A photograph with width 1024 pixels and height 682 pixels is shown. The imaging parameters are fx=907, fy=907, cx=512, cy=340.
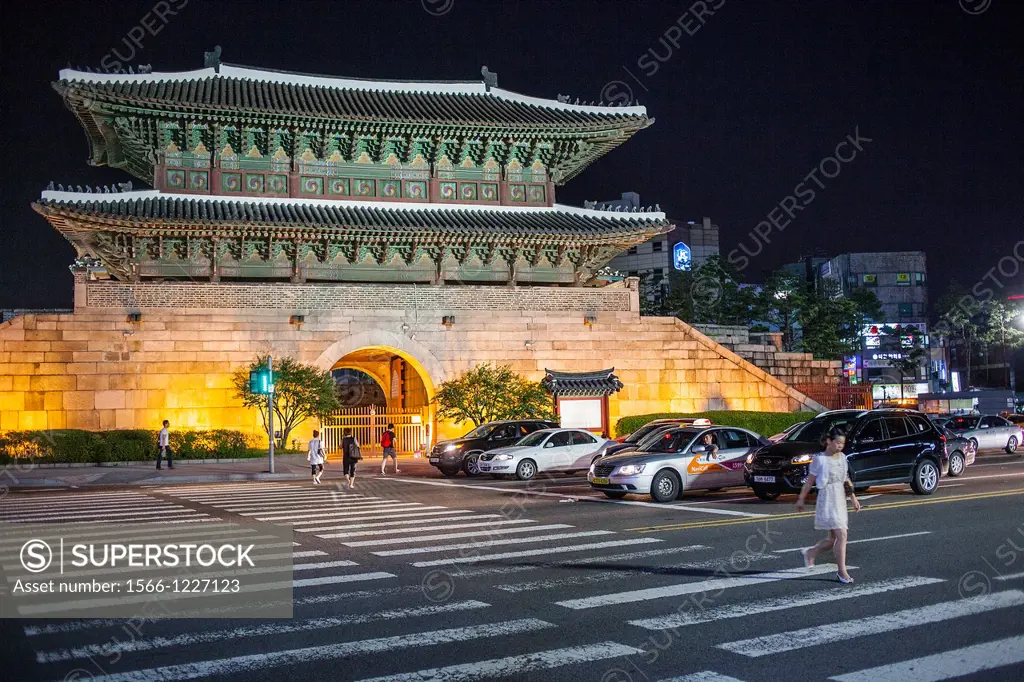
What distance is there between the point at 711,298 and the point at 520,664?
51.2 metres

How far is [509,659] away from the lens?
6809 mm

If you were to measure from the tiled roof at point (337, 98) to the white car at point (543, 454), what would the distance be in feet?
49.3

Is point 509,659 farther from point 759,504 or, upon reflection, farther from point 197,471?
point 197,471

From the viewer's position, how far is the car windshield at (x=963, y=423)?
30422 mm

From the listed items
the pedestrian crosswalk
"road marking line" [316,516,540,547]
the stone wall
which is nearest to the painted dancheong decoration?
the stone wall

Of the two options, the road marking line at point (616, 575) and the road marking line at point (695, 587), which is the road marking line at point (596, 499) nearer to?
the road marking line at point (616, 575)

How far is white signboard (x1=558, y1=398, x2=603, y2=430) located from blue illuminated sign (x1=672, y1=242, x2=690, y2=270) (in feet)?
189

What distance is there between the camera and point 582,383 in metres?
33.8

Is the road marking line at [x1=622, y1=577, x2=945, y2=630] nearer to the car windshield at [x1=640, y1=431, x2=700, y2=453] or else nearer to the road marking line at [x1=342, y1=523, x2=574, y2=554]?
the road marking line at [x1=342, y1=523, x2=574, y2=554]

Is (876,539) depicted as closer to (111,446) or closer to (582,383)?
(582,383)

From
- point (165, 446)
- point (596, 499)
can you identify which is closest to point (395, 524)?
point (596, 499)

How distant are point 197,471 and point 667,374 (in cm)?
1805

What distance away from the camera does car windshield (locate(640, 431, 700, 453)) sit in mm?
18375

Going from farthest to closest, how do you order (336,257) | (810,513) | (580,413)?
(336,257) → (580,413) → (810,513)
